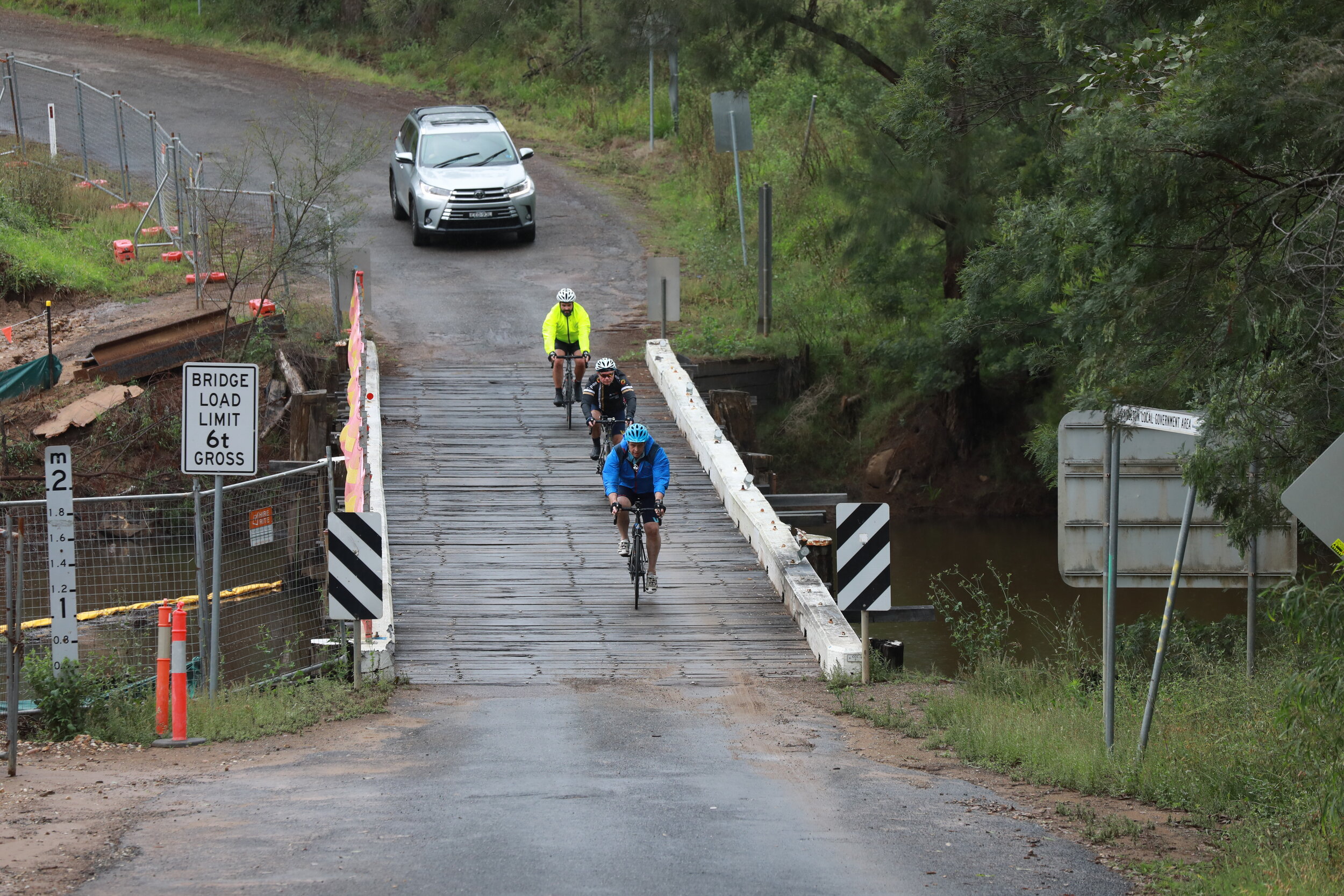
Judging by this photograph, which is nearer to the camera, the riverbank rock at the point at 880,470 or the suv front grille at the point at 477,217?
the riverbank rock at the point at 880,470

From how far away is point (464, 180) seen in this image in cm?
2916

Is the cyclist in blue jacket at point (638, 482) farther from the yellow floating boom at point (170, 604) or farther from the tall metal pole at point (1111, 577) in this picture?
the tall metal pole at point (1111, 577)

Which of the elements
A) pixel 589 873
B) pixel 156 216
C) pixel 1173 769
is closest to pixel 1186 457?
pixel 1173 769

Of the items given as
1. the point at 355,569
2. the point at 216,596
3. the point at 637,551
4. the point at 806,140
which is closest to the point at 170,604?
the point at 216,596

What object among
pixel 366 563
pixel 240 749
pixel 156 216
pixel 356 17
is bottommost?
pixel 240 749

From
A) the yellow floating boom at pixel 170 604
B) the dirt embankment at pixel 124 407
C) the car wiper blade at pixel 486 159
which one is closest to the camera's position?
the yellow floating boom at pixel 170 604

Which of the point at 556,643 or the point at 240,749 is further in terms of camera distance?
the point at 556,643

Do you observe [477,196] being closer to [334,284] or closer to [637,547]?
[334,284]

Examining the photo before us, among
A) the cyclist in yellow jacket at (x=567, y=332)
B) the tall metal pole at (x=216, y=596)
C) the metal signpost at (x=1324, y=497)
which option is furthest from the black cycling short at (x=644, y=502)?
the metal signpost at (x=1324, y=497)

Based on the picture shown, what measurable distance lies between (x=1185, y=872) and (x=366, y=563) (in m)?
7.17

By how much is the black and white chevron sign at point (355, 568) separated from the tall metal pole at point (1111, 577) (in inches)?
230

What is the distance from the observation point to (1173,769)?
349 inches

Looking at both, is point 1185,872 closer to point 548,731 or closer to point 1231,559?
point 1231,559

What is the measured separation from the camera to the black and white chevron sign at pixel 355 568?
1222 centimetres
